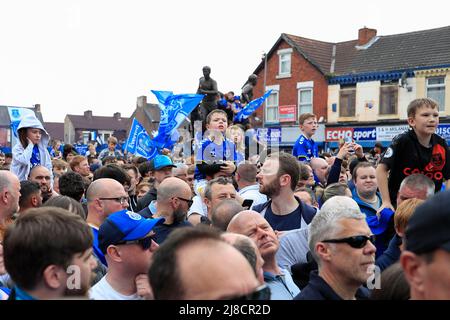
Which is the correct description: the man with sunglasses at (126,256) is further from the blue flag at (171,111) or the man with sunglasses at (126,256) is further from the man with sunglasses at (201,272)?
the blue flag at (171,111)

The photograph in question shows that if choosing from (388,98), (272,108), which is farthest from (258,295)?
(272,108)

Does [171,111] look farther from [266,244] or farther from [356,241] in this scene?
[356,241]

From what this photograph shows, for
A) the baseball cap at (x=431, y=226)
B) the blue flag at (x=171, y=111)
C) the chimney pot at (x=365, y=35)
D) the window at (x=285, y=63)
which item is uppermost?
the chimney pot at (x=365, y=35)

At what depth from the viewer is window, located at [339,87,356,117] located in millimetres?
28969

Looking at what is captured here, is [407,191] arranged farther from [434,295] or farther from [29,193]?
[29,193]

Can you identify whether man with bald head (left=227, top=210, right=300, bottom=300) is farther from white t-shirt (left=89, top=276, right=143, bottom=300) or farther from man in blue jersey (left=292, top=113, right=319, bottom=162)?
man in blue jersey (left=292, top=113, right=319, bottom=162)

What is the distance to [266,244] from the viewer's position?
3773 mm

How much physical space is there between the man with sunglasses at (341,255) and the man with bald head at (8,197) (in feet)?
9.57

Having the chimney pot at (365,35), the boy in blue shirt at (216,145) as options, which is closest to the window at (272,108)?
the chimney pot at (365,35)

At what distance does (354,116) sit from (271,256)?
2590cm

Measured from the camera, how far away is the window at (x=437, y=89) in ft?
84.9

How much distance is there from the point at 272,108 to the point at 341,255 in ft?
95.8
